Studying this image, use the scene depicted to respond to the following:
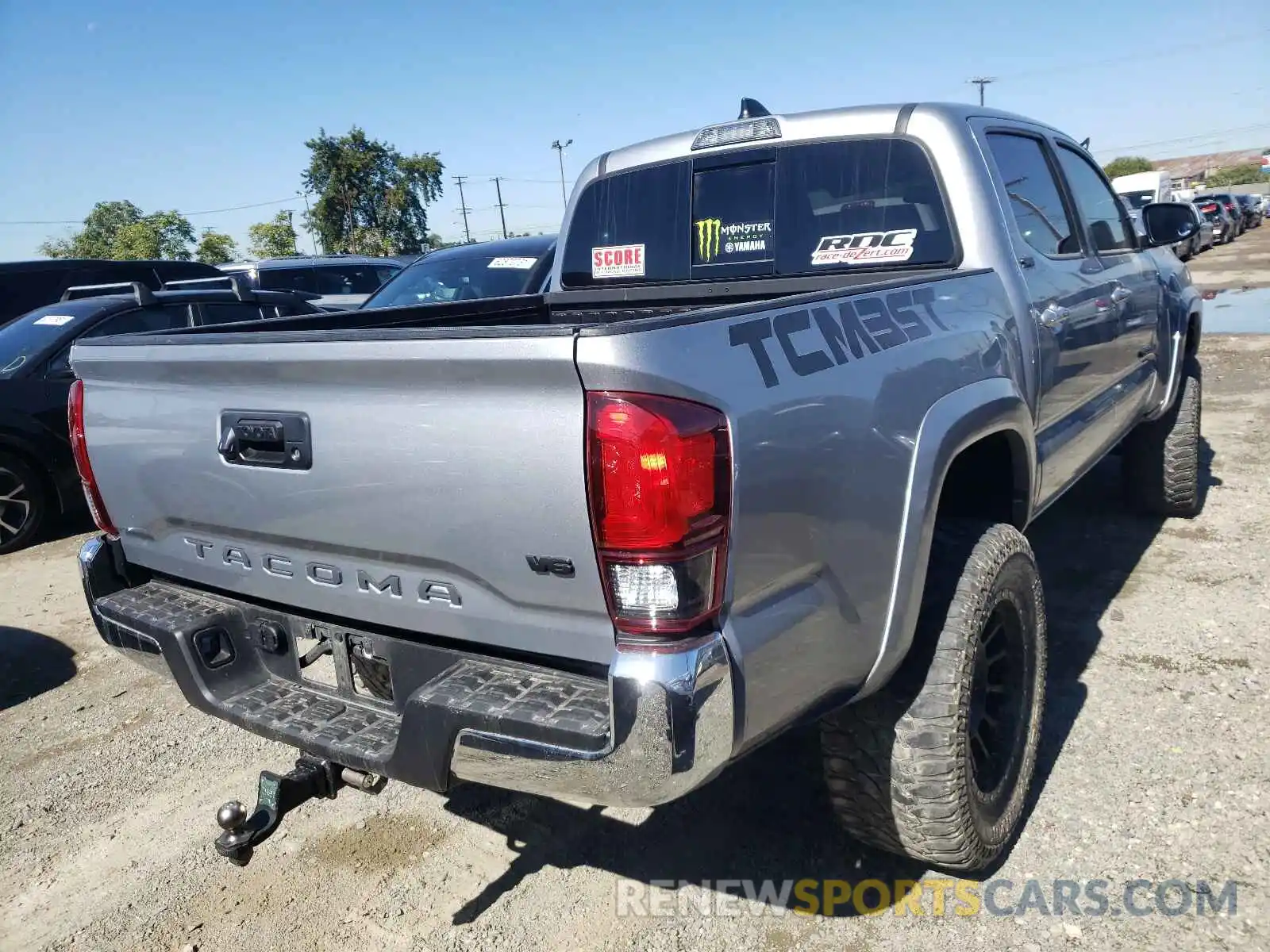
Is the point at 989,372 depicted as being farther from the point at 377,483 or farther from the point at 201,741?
Answer: the point at 201,741

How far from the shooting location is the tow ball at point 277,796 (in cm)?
205

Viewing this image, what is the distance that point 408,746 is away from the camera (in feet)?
6.39

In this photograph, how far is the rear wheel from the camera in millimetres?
6336

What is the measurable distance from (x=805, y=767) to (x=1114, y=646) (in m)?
1.51

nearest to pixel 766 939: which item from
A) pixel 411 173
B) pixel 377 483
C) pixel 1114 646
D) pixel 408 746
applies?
pixel 408 746

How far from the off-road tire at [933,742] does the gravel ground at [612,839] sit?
23cm

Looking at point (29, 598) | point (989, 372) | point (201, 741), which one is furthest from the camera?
point (29, 598)

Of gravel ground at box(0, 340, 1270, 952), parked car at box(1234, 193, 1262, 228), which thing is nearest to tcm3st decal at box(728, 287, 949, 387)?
gravel ground at box(0, 340, 1270, 952)

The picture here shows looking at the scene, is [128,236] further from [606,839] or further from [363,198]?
[606,839]

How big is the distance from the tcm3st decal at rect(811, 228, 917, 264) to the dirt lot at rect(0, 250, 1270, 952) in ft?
5.51

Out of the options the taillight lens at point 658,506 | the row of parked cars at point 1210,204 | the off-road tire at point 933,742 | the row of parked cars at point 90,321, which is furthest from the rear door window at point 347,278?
the row of parked cars at point 1210,204

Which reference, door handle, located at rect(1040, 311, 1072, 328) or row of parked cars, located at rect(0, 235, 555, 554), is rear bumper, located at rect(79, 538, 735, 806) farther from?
row of parked cars, located at rect(0, 235, 555, 554)

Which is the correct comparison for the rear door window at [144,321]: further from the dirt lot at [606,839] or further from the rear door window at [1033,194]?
the rear door window at [1033,194]

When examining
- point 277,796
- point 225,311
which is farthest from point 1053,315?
point 225,311
